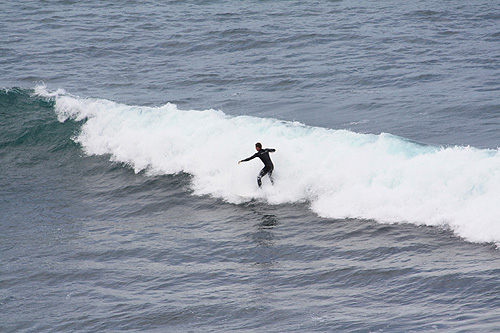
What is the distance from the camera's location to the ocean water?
39.0 ft

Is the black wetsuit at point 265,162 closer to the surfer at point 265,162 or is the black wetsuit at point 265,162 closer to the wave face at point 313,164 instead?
the surfer at point 265,162

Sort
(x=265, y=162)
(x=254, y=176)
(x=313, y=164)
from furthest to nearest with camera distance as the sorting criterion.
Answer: (x=254, y=176), (x=313, y=164), (x=265, y=162)

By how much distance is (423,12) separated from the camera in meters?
34.1

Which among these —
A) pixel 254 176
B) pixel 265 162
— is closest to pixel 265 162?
pixel 265 162

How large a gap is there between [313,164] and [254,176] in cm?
164

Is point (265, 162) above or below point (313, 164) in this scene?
above

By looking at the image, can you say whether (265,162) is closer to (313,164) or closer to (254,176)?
(254,176)

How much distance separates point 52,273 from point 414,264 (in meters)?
7.40

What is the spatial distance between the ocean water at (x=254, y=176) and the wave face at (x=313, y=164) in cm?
6

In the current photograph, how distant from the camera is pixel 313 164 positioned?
17.8 meters

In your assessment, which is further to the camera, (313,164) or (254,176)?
(254,176)

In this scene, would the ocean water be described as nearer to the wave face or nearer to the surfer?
the wave face

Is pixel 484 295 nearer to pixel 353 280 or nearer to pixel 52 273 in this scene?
pixel 353 280

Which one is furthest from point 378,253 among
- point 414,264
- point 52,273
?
point 52,273
